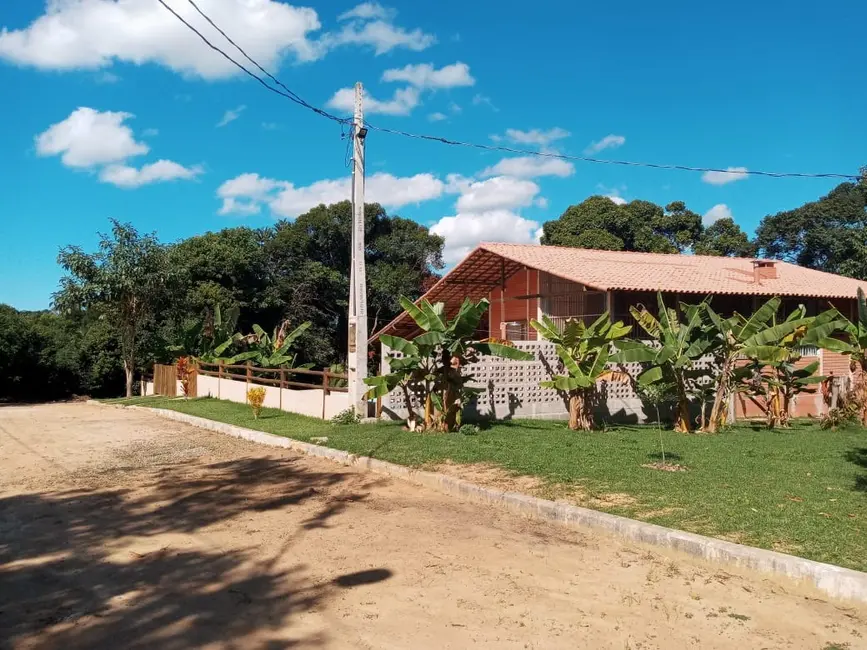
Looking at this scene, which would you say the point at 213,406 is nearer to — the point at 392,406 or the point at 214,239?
the point at 392,406

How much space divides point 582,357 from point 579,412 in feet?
3.43

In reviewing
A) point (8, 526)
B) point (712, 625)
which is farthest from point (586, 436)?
point (8, 526)

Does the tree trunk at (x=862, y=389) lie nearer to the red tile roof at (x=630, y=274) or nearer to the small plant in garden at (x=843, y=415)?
the small plant in garden at (x=843, y=415)

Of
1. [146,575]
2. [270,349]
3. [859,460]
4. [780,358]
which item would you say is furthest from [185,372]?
[859,460]

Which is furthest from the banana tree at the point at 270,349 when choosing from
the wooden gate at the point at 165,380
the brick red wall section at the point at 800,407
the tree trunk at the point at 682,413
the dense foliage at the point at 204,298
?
the brick red wall section at the point at 800,407

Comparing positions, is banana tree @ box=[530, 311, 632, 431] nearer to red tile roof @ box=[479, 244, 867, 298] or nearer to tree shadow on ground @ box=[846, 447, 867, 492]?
tree shadow on ground @ box=[846, 447, 867, 492]

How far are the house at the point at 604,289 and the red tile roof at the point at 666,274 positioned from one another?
36 millimetres

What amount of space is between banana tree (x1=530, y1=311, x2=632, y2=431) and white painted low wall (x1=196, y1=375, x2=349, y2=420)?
429 cm

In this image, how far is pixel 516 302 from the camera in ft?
81.3

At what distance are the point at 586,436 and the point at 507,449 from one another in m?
2.32

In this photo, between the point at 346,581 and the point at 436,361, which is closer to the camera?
the point at 346,581

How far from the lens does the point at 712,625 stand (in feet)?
13.8

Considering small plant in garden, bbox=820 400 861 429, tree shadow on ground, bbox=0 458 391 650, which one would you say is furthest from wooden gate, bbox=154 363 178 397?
small plant in garden, bbox=820 400 861 429

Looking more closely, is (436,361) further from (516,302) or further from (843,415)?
(516,302)
